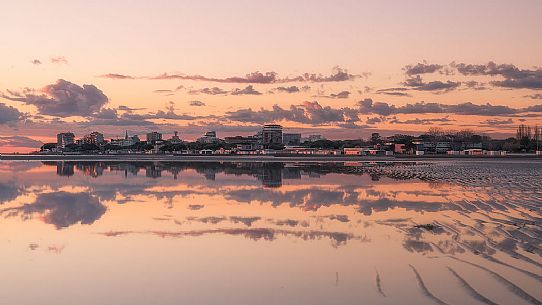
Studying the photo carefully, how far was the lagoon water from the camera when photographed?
10625mm

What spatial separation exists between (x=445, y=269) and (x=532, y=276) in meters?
1.76

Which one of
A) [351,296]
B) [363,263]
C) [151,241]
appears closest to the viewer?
[351,296]

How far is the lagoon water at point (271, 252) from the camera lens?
10.6 m

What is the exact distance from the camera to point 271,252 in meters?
14.3

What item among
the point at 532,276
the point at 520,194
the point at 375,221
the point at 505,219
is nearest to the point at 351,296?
the point at 532,276

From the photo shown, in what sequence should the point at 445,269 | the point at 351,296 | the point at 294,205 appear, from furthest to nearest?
the point at 294,205, the point at 445,269, the point at 351,296

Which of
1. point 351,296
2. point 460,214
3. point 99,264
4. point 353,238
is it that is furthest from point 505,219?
point 99,264

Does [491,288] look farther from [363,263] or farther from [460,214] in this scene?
[460,214]

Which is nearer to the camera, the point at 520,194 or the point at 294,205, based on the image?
the point at 294,205

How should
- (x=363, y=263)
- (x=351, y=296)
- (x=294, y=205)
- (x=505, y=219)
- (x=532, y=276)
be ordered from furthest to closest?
(x=294, y=205) → (x=505, y=219) → (x=363, y=263) → (x=532, y=276) → (x=351, y=296)

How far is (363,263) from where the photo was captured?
1308 cm

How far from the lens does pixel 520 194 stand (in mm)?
29578

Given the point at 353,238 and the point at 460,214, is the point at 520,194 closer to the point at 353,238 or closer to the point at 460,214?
the point at 460,214

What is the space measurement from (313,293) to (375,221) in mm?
9746
